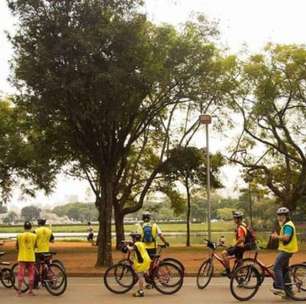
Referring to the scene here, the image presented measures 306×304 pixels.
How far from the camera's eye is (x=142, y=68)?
68.7 ft

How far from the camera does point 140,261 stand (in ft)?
43.2

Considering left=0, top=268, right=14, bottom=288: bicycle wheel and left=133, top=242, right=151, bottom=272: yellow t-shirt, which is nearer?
left=133, top=242, right=151, bottom=272: yellow t-shirt

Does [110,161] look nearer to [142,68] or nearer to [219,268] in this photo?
[142,68]

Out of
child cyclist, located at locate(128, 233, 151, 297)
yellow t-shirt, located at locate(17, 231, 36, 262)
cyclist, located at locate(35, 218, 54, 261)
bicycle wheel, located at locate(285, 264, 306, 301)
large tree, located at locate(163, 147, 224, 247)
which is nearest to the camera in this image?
bicycle wheel, located at locate(285, 264, 306, 301)

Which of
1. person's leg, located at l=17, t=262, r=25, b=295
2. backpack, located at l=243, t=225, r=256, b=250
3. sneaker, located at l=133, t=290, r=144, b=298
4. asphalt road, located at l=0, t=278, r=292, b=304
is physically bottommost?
asphalt road, located at l=0, t=278, r=292, b=304

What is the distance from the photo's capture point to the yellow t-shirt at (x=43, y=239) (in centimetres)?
1426

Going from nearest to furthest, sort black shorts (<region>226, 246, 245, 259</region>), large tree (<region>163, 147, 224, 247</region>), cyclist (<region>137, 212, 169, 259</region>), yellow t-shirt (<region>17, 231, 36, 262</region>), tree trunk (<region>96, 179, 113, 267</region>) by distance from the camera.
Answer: yellow t-shirt (<region>17, 231, 36, 262</region>) < black shorts (<region>226, 246, 245, 259</region>) < cyclist (<region>137, 212, 169, 259</region>) < tree trunk (<region>96, 179, 113, 267</region>) < large tree (<region>163, 147, 224, 247</region>)

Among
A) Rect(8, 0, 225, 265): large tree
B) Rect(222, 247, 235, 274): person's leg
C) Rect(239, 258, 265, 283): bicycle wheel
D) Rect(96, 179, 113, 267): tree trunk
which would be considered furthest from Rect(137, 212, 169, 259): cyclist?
Rect(96, 179, 113, 267): tree trunk

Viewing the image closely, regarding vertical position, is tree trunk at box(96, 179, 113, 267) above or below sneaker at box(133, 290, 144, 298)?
above

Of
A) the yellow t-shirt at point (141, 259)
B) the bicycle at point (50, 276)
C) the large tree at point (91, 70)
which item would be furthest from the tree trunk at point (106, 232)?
the yellow t-shirt at point (141, 259)

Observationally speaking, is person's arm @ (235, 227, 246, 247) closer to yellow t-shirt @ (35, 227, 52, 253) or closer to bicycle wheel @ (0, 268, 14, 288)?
yellow t-shirt @ (35, 227, 52, 253)

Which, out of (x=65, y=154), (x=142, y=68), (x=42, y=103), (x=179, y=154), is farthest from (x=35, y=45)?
(x=179, y=154)

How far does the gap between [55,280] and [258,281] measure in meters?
4.61

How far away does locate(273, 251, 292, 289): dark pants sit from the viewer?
1174cm
